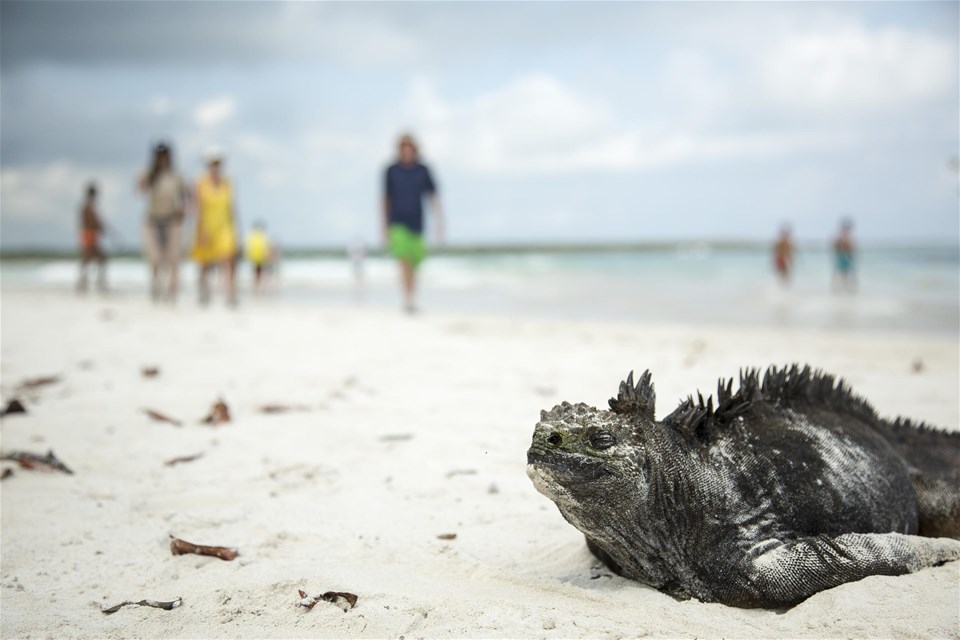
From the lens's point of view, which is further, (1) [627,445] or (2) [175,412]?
(2) [175,412]

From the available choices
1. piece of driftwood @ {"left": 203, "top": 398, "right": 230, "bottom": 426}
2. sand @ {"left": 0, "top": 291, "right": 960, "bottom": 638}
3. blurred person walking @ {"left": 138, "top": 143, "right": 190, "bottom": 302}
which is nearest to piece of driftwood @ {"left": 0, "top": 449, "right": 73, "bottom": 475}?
sand @ {"left": 0, "top": 291, "right": 960, "bottom": 638}

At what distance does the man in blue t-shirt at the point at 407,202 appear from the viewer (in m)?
11.8

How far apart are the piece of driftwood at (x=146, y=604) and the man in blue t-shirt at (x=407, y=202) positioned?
8.97m

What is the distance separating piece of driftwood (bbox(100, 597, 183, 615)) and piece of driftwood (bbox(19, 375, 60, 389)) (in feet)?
14.0

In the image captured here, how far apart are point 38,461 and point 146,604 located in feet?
7.11

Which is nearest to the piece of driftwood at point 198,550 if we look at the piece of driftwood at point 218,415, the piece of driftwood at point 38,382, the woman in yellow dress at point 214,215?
the piece of driftwood at point 218,415

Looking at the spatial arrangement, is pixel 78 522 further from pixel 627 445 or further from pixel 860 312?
pixel 860 312

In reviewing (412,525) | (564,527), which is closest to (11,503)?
(412,525)

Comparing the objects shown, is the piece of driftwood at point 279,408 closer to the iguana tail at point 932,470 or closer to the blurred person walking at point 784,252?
the iguana tail at point 932,470

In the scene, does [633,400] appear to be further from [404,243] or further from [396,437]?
[404,243]

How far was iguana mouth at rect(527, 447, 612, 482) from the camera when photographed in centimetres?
287

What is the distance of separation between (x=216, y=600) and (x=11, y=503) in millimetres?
1800

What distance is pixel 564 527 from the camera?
3918mm

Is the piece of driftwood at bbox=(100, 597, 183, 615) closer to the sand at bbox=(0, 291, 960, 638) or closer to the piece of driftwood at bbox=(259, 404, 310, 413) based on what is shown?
the sand at bbox=(0, 291, 960, 638)
